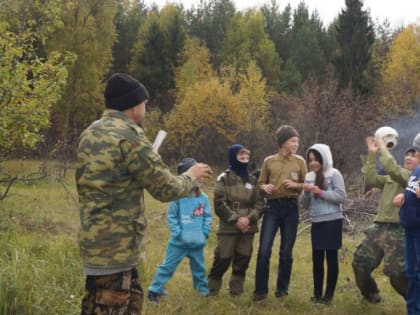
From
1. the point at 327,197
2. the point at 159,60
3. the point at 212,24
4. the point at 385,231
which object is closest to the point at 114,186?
the point at 327,197

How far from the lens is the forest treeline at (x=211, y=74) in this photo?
32.4 ft

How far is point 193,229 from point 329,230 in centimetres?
144

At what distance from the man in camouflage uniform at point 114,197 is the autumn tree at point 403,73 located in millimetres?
25330

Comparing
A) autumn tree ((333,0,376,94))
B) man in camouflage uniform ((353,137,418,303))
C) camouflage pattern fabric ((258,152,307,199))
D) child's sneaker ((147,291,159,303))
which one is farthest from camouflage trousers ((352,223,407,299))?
autumn tree ((333,0,376,94))

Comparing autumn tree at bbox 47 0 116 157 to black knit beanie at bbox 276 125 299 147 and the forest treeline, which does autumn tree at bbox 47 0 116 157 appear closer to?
the forest treeline

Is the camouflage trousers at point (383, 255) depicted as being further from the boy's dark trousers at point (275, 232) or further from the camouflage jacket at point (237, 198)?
the camouflage jacket at point (237, 198)

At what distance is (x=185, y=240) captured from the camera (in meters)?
5.46

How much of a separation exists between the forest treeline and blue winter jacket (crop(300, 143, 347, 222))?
5402mm

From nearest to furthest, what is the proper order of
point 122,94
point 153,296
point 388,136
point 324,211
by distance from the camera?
point 122,94 → point 388,136 → point 153,296 → point 324,211

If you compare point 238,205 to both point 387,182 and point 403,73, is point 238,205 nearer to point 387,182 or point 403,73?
point 387,182

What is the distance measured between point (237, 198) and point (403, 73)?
3191 cm

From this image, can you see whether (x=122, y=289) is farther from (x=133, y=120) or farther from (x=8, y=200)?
(x=8, y=200)

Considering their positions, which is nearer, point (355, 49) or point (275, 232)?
point (275, 232)

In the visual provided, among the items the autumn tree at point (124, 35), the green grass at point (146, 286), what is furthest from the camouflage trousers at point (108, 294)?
the autumn tree at point (124, 35)
